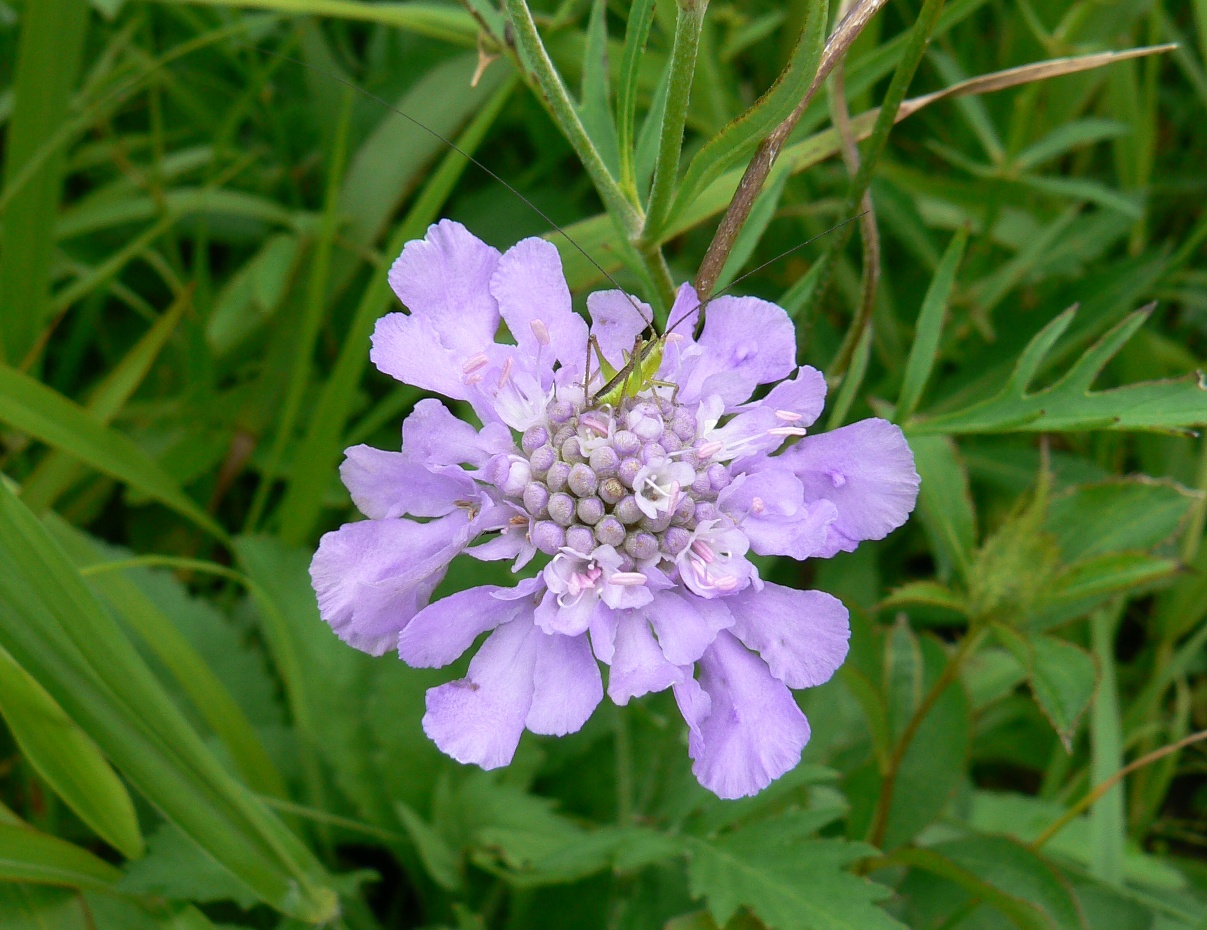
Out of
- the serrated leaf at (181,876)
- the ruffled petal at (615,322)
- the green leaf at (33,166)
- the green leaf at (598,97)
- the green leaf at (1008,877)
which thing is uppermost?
the green leaf at (598,97)

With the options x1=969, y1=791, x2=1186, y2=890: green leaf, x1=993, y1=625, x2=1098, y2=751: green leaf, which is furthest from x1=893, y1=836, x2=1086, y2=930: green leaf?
x1=993, y1=625, x2=1098, y2=751: green leaf

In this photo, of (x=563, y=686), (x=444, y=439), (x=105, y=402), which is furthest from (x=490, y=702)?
(x=105, y=402)

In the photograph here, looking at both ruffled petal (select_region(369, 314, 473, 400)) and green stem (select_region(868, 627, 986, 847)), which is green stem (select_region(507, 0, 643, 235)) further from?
green stem (select_region(868, 627, 986, 847))

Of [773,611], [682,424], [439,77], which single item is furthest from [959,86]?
[439,77]

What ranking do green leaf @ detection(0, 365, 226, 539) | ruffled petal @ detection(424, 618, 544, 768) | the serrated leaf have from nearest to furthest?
ruffled petal @ detection(424, 618, 544, 768) < the serrated leaf < green leaf @ detection(0, 365, 226, 539)

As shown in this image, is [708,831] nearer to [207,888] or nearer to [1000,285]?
[207,888]

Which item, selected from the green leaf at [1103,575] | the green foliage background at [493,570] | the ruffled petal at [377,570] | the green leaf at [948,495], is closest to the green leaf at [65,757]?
the green foliage background at [493,570]

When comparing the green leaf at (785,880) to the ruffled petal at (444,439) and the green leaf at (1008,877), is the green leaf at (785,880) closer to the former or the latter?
the green leaf at (1008,877)
